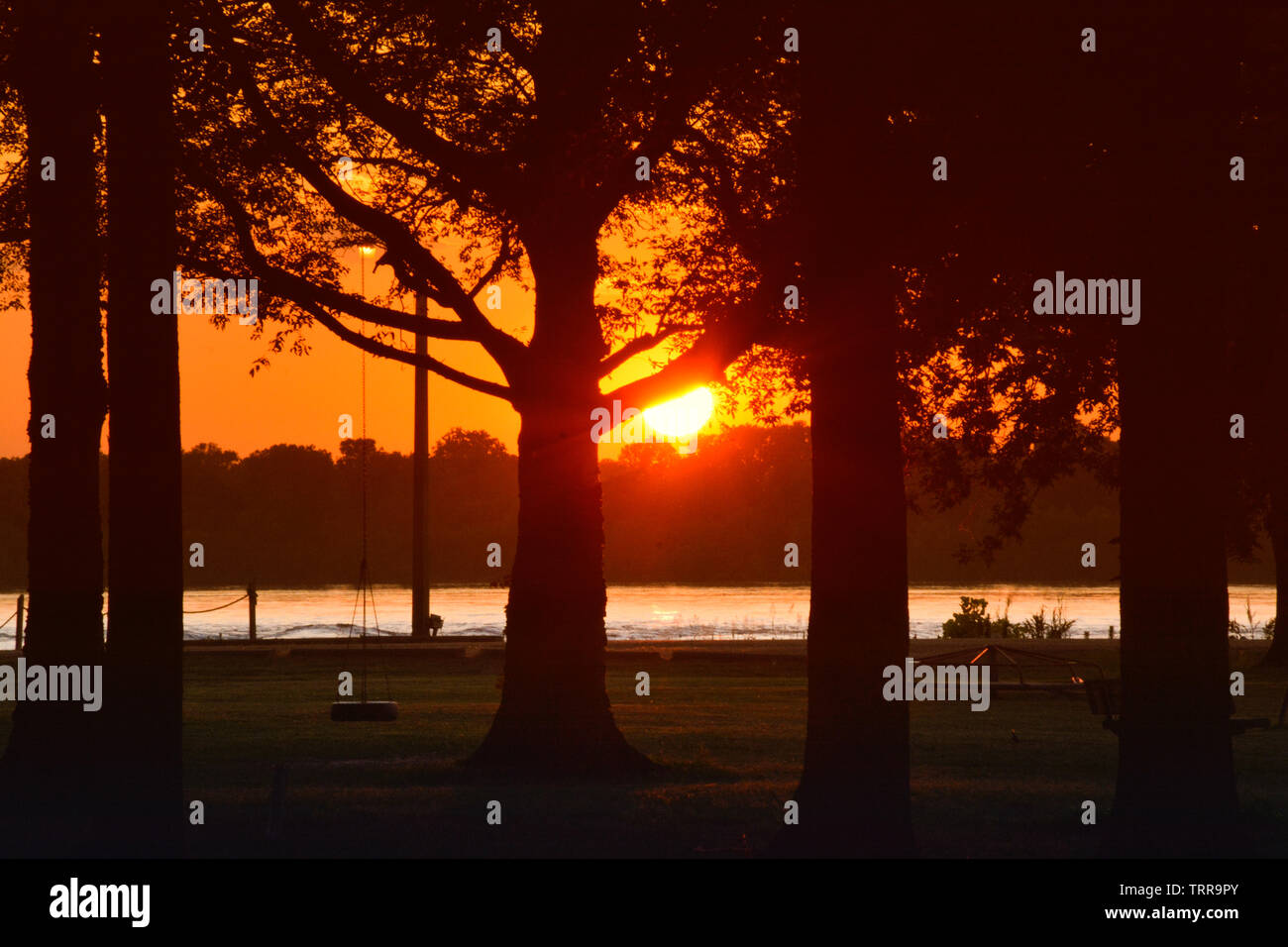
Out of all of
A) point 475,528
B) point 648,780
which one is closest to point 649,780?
point 648,780

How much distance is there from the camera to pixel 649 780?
13.8 m

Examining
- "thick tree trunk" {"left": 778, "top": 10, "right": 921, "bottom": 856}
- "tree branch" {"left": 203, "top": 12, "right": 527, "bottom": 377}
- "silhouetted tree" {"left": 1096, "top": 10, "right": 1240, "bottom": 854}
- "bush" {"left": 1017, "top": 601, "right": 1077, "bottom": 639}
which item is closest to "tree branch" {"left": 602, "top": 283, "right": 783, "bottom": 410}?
"tree branch" {"left": 203, "top": 12, "right": 527, "bottom": 377}

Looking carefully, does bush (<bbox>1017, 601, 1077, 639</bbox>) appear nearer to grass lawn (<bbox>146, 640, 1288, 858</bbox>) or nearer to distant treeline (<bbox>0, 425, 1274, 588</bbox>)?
grass lawn (<bbox>146, 640, 1288, 858</bbox>)

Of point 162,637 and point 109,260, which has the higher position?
point 109,260

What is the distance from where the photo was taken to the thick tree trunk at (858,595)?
32.1ft

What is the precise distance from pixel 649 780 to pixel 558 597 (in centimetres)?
178

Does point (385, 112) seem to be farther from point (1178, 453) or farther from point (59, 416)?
point (1178, 453)

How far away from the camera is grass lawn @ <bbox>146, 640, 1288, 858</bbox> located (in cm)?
1081

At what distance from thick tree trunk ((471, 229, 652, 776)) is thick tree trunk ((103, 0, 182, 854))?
5058 mm

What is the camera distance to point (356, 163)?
1608 cm

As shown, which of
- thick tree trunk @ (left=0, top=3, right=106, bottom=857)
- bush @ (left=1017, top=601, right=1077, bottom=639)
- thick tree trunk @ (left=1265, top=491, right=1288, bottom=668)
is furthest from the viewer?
bush @ (left=1017, top=601, right=1077, bottom=639)

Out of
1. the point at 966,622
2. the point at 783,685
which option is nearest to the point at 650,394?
the point at 783,685

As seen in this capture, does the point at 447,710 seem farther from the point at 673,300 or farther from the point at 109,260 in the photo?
the point at 109,260
